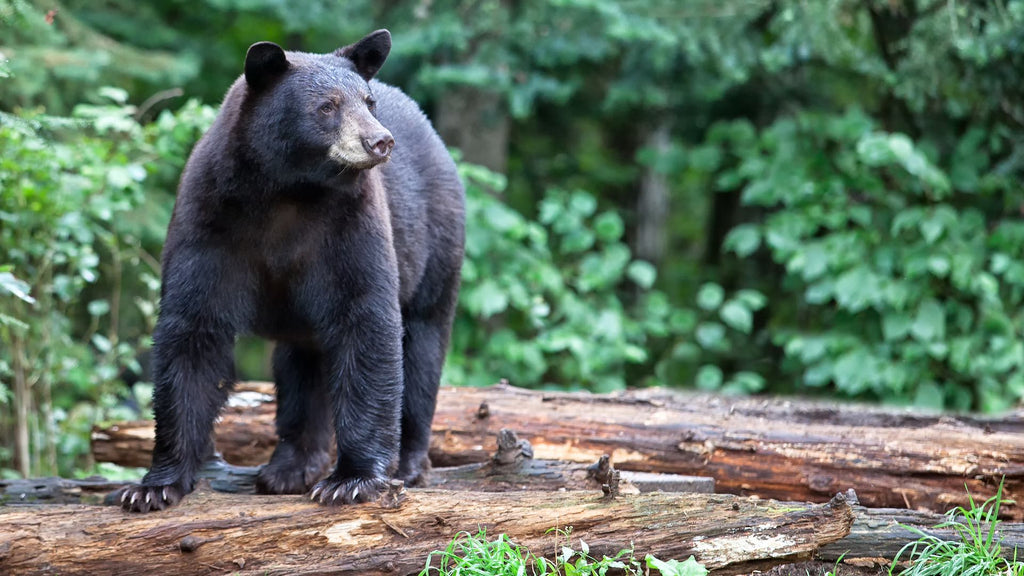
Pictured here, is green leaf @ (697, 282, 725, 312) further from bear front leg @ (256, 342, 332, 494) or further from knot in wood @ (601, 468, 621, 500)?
knot in wood @ (601, 468, 621, 500)

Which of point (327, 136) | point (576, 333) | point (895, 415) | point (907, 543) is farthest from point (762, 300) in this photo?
point (327, 136)

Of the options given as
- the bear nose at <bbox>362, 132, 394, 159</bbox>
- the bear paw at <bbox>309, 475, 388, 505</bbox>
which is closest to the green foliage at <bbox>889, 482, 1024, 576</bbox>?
the bear paw at <bbox>309, 475, 388, 505</bbox>

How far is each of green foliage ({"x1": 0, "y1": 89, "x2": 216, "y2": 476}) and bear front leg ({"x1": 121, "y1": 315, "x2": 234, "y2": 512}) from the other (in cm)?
201

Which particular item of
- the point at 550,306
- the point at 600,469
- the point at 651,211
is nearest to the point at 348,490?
the point at 600,469

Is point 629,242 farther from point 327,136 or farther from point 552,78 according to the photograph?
point 327,136

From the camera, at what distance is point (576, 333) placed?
8.89 m

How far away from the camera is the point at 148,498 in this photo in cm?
408

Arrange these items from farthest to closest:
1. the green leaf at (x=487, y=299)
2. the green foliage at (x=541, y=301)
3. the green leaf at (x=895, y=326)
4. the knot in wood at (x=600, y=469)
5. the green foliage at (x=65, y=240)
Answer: the green leaf at (x=895, y=326) → the green foliage at (x=541, y=301) → the green leaf at (x=487, y=299) → the green foliage at (x=65, y=240) → the knot in wood at (x=600, y=469)

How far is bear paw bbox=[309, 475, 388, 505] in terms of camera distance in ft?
13.3

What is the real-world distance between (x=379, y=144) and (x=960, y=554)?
2671 mm

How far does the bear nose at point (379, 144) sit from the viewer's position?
3.89 m

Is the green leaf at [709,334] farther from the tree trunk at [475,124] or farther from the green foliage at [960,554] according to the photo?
the green foliage at [960,554]

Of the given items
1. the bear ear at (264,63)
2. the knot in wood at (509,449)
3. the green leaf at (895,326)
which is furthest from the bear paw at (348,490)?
the green leaf at (895,326)

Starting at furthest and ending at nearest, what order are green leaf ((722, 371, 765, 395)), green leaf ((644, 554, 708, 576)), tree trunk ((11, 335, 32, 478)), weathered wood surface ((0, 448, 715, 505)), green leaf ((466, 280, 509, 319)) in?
1. green leaf ((722, 371, 765, 395))
2. green leaf ((466, 280, 509, 319))
3. tree trunk ((11, 335, 32, 478))
4. weathered wood surface ((0, 448, 715, 505))
5. green leaf ((644, 554, 708, 576))
